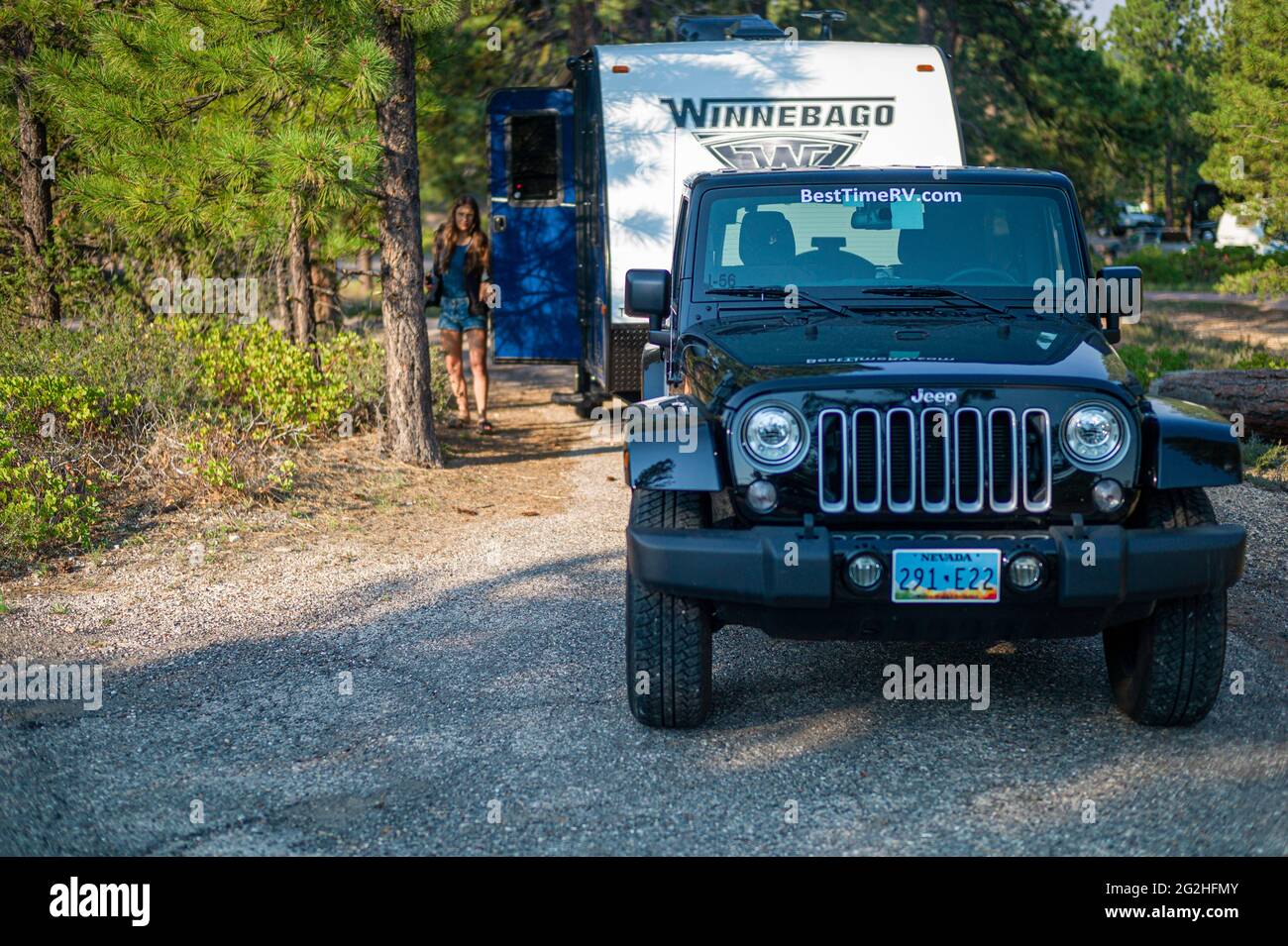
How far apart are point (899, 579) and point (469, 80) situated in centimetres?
1162

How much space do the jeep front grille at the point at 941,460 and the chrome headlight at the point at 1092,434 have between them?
0.26ft

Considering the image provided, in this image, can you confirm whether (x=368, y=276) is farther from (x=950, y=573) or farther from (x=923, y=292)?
(x=950, y=573)

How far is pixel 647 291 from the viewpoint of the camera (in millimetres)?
5457

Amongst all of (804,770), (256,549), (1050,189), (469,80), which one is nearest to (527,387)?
(469,80)

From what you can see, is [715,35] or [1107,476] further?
[715,35]

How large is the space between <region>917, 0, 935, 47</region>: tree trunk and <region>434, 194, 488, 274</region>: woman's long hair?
9.02 meters

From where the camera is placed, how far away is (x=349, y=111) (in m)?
9.40

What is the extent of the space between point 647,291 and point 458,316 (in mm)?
5847

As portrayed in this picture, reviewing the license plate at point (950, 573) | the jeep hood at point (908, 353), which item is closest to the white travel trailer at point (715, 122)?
the jeep hood at point (908, 353)

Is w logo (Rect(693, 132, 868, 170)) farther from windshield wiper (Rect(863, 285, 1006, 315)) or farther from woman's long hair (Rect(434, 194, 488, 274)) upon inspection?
windshield wiper (Rect(863, 285, 1006, 315))

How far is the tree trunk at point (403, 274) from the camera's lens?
358 inches

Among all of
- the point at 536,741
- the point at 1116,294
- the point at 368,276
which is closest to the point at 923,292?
the point at 1116,294

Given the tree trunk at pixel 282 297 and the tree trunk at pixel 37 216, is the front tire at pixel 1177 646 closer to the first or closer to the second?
the tree trunk at pixel 282 297
